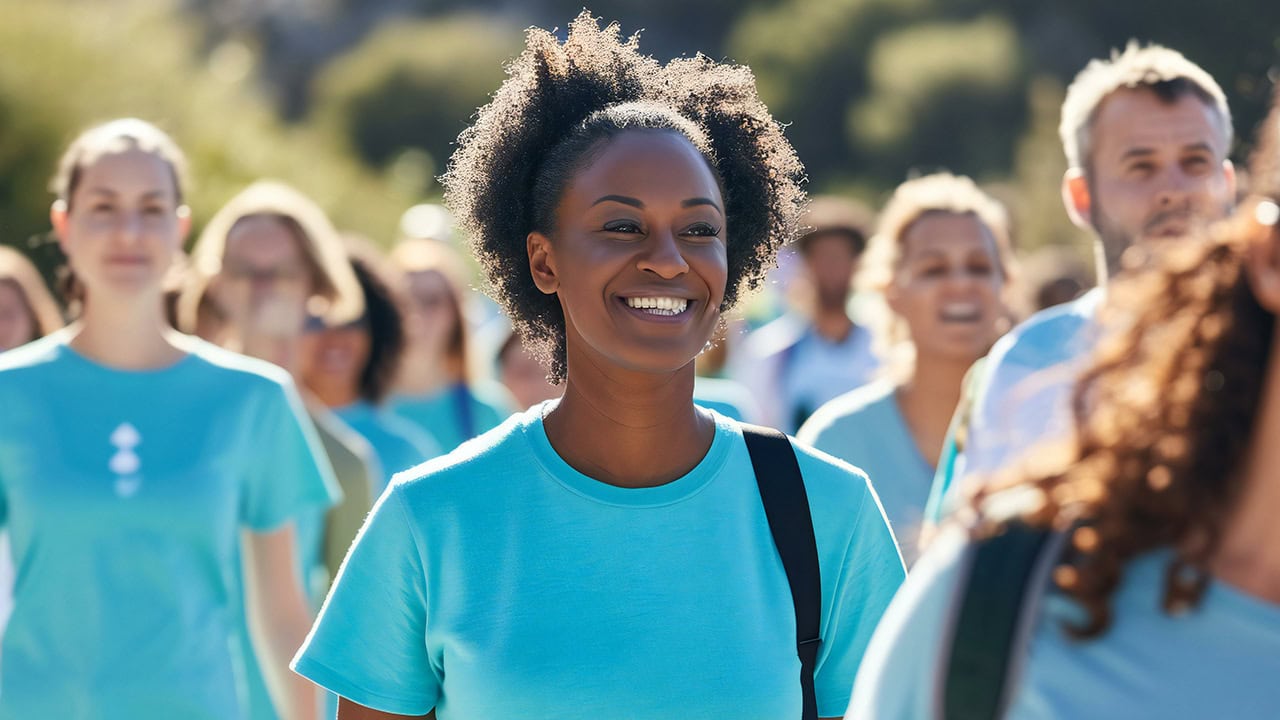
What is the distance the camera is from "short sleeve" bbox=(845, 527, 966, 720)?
6.95 ft

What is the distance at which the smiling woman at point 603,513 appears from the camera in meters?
3.18

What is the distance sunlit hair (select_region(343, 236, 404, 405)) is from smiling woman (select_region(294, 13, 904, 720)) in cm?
471

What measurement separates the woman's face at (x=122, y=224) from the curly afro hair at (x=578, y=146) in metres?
1.72

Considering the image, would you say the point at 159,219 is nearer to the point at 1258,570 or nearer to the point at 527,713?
the point at 527,713

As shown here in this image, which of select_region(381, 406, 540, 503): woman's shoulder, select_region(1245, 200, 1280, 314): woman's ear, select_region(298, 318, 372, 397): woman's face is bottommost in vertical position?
select_region(381, 406, 540, 503): woman's shoulder

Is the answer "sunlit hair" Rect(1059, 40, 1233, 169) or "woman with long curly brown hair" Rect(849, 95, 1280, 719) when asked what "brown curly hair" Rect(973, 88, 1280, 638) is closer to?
"woman with long curly brown hair" Rect(849, 95, 1280, 719)

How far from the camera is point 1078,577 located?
2.10m

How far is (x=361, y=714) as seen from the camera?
3244 millimetres

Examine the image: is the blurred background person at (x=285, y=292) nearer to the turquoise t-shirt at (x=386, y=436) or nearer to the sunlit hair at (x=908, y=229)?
the turquoise t-shirt at (x=386, y=436)

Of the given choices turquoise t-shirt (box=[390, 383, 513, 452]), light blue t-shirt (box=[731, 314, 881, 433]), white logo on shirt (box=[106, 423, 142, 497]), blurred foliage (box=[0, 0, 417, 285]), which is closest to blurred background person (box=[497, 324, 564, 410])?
turquoise t-shirt (box=[390, 383, 513, 452])

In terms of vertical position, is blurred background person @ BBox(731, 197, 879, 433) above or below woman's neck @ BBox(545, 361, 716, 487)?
above

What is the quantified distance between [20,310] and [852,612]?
545 centimetres

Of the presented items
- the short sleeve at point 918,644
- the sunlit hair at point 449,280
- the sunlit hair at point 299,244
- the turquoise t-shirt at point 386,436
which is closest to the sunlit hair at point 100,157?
the sunlit hair at point 299,244

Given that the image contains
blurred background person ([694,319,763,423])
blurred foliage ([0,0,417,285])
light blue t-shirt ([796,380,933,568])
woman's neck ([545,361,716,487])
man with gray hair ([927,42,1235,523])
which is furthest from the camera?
blurred foliage ([0,0,417,285])
